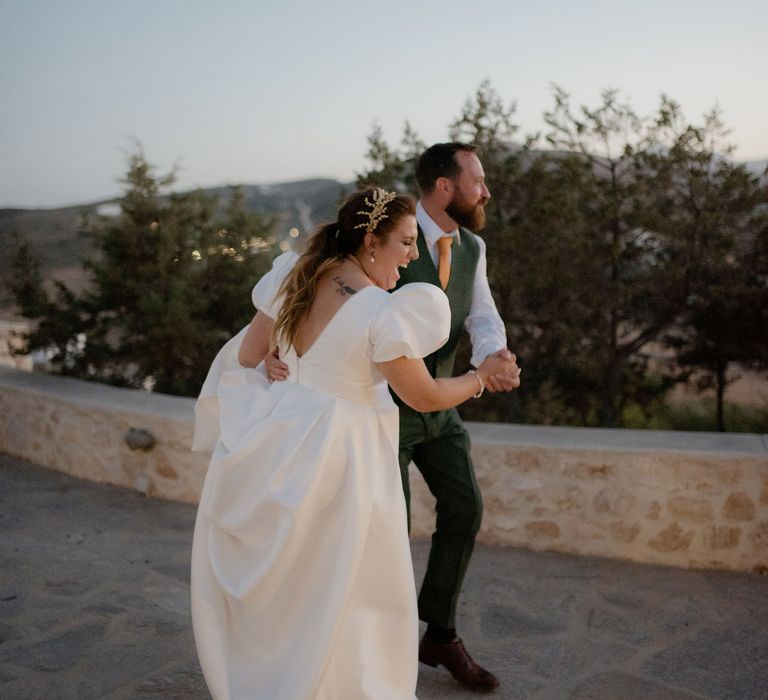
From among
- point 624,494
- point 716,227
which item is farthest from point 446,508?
point 716,227

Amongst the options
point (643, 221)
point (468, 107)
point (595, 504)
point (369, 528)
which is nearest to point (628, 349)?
point (643, 221)

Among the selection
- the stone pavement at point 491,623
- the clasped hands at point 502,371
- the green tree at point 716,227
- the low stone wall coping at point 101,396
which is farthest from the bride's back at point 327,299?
the green tree at point 716,227

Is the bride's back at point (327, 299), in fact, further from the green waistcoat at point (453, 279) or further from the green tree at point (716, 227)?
the green tree at point (716, 227)

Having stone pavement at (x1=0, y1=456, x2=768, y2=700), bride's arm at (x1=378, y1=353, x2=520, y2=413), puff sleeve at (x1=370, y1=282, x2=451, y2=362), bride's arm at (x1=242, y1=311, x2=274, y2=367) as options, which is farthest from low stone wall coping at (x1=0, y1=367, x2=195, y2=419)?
puff sleeve at (x1=370, y1=282, x2=451, y2=362)

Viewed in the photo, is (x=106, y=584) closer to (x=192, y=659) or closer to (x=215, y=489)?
(x=192, y=659)

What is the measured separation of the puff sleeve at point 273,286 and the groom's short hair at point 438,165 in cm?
65

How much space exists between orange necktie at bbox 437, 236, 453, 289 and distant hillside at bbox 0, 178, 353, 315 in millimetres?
3022

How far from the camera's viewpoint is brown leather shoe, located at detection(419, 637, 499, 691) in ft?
9.52

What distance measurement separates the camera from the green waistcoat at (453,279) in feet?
9.53

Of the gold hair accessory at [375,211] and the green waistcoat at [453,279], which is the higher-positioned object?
the gold hair accessory at [375,211]

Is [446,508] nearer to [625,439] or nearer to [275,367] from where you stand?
[275,367]

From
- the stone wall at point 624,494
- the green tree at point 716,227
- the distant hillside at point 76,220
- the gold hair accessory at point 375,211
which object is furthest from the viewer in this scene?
the distant hillside at point 76,220

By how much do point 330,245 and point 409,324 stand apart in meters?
0.40

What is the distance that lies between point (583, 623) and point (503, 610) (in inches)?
13.3
